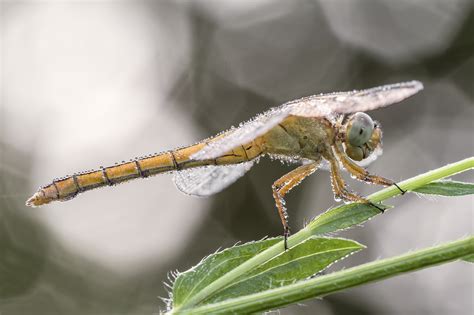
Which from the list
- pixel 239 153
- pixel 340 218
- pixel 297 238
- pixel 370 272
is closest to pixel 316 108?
pixel 239 153

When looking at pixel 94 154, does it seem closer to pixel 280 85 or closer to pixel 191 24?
pixel 280 85

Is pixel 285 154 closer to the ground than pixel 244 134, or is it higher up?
higher up

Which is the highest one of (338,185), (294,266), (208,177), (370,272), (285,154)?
(208,177)

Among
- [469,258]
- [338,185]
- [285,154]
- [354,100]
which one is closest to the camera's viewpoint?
[469,258]

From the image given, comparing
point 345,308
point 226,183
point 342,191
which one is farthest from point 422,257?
point 345,308

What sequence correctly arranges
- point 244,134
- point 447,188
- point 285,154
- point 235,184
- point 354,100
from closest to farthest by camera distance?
point 447,188 < point 244,134 < point 354,100 < point 285,154 < point 235,184

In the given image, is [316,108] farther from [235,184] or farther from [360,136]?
[235,184]

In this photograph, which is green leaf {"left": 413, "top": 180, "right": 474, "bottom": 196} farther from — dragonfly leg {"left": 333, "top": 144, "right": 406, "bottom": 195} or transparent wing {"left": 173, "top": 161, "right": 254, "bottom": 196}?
transparent wing {"left": 173, "top": 161, "right": 254, "bottom": 196}

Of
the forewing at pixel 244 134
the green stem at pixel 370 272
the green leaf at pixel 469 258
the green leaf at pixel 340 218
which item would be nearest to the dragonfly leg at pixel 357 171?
the forewing at pixel 244 134
